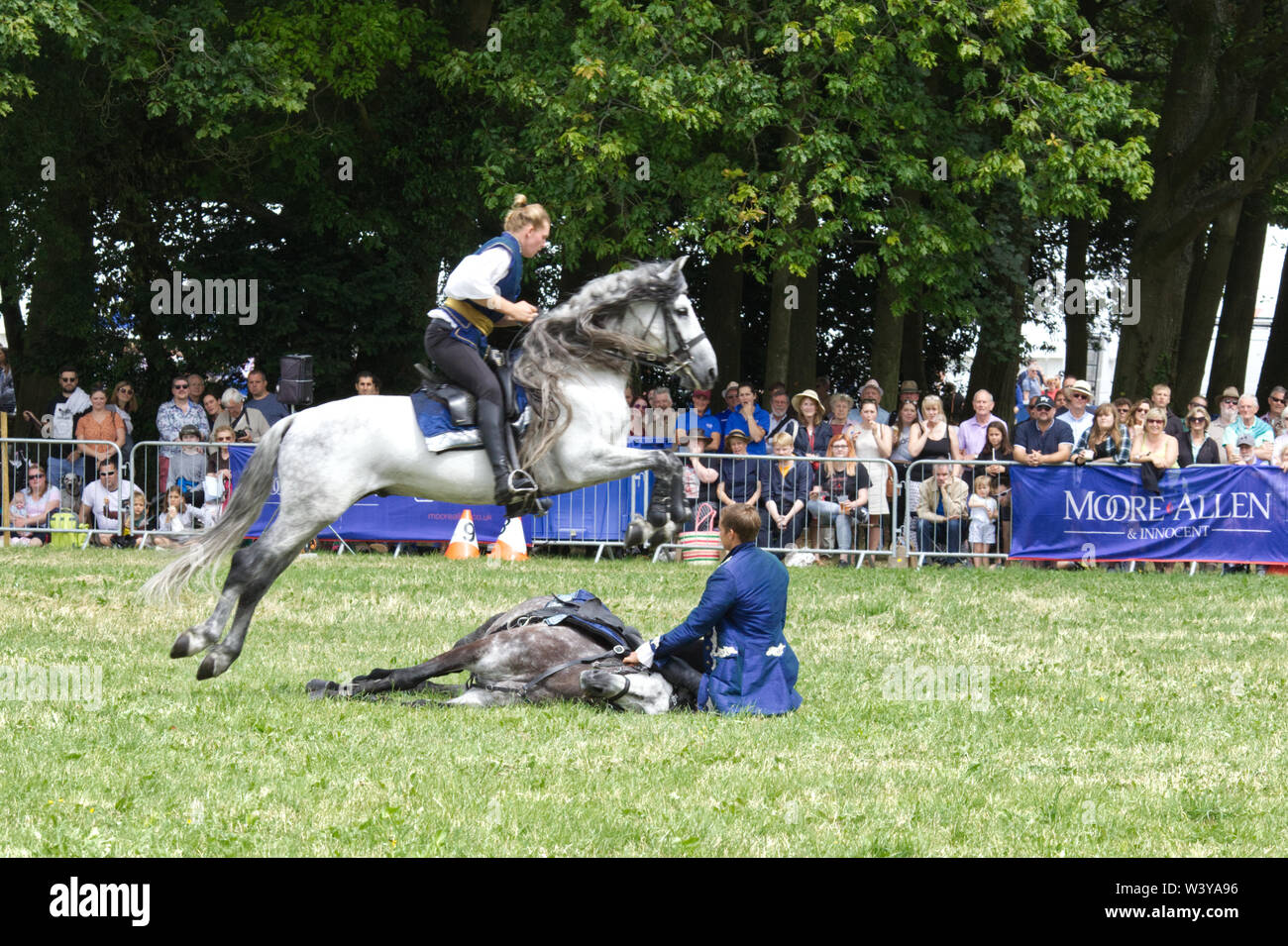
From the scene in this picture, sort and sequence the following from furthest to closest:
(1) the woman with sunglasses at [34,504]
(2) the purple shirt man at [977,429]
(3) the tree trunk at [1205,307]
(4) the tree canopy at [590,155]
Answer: (3) the tree trunk at [1205,307] < (4) the tree canopy at [590,155] < (2) the purple shirt man at [977,429] < (1) the woman with sunglasses at [34,504]

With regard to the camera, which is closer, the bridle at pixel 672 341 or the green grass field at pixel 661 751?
the green grass field at pixel 661 751

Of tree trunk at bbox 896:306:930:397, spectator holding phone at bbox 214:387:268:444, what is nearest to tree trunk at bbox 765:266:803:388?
tree trunk at bbox 896:306:930:397

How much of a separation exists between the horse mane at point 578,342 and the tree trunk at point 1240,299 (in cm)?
2348

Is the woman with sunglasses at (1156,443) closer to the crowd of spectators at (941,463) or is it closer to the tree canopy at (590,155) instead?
the crowd of spectators at (941,463)

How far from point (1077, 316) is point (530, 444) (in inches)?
856

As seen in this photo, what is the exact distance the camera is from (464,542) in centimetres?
1959

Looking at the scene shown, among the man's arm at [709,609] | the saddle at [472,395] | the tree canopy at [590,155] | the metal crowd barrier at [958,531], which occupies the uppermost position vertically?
the tree canopy at [590,155]

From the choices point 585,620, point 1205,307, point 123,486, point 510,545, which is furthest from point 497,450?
point 1205,307

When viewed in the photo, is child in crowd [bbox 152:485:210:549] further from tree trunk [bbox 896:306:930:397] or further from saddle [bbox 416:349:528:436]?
tree trunk [bbox 896:306:930:397]

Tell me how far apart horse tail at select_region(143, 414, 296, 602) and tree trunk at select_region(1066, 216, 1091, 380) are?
20509mm

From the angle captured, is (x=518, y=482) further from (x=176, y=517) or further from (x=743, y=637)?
(x=176, y=517)

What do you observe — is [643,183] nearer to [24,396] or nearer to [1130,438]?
[1130,438]

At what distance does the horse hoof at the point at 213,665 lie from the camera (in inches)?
390

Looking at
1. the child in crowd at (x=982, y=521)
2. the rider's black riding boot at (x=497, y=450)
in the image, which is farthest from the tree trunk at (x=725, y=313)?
the rider's black riding boot at (x=497, y=450)
